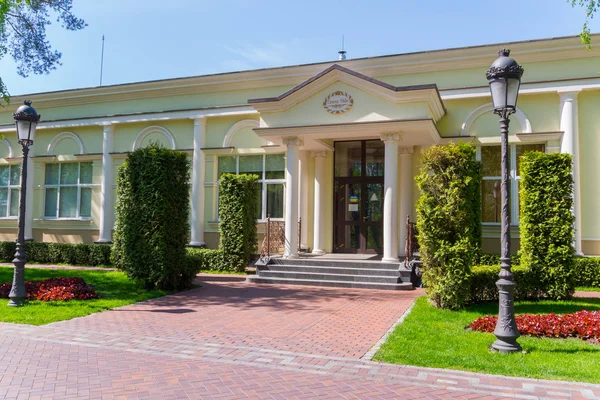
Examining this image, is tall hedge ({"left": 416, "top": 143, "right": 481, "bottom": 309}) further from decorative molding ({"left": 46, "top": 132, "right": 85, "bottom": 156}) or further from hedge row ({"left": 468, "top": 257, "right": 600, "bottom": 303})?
decorative molding ({"left": 46, "top": 132, "right": 85, "bottom": 156})

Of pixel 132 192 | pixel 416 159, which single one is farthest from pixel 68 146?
pixel 416 159

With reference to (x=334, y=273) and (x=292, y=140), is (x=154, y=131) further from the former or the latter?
(x=334, y=273)

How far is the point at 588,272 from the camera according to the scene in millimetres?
13539

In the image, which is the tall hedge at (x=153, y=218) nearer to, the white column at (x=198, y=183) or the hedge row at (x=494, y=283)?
the white column at (x=198, y=183)

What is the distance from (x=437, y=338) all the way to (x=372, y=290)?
5.03 m

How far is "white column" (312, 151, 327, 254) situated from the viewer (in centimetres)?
1652

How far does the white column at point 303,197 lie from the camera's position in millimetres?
16359

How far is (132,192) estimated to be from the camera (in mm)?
12508

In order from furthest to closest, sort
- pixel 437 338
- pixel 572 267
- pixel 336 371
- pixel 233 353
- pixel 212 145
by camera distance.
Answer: pixel 212 145 → pixel 572 267 → pixel 437 338 → pixel 233 353 → pixel 336 371

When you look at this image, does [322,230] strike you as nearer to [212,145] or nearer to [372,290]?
[372,290]

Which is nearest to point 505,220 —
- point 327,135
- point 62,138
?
point 327,135

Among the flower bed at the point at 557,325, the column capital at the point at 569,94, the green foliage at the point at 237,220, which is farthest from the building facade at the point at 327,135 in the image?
the flower bed at the point at 557,325

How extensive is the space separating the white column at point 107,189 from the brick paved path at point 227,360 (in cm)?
1064

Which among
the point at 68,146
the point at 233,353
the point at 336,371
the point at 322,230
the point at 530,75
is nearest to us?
the point at 336,371
